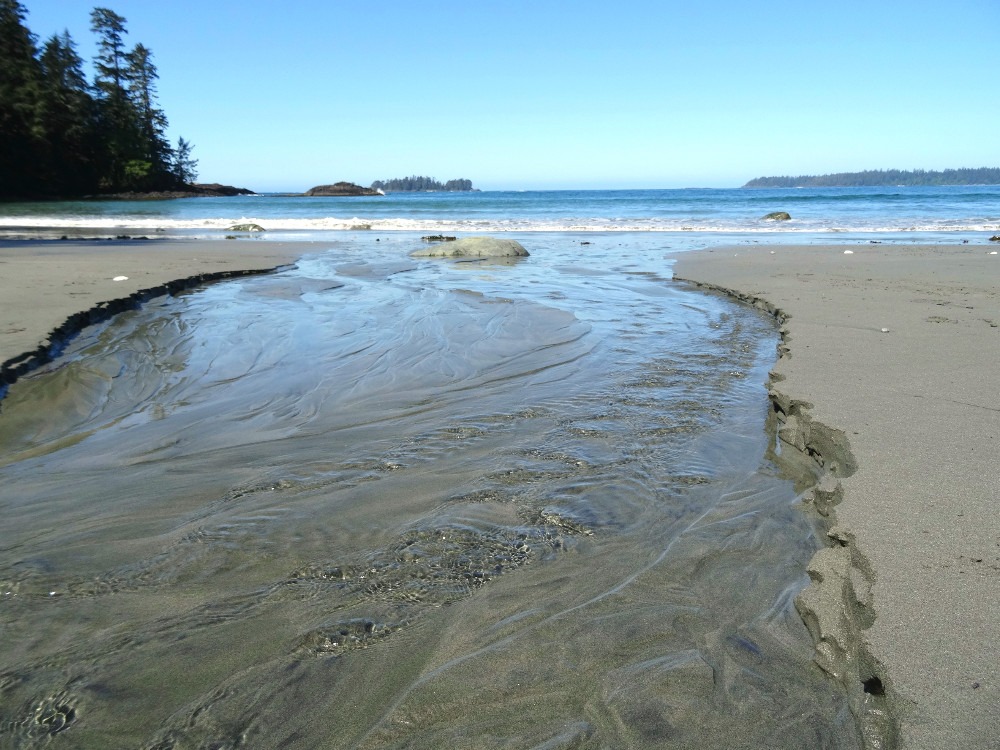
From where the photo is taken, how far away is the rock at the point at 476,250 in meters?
13.2

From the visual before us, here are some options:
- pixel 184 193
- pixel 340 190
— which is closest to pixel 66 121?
pixel 184 193

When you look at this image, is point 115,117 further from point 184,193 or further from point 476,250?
point 476,250

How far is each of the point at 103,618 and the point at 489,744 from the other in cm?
125

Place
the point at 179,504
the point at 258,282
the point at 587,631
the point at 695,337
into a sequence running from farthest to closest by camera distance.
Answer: the point at 258,282, the point at 695,337, the point at 179,504, the point at 587,631

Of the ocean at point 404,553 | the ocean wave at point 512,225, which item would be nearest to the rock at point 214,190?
the ocean wave at point 512,225

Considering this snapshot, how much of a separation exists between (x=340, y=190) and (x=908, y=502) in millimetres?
72976

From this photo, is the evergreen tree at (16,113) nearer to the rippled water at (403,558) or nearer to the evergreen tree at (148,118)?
the evergreen tree at (148,118)

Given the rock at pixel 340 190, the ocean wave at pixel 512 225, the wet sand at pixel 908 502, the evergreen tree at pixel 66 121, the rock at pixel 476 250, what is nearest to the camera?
the wet sand at pixel 908 502

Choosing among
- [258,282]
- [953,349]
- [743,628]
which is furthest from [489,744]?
[258,282]

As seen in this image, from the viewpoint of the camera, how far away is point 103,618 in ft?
6.70

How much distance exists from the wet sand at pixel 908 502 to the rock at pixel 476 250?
778cm

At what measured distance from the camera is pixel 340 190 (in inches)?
2776

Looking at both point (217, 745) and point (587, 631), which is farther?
point (587, 631)

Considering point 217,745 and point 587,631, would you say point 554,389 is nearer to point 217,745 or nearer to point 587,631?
point 587,631
